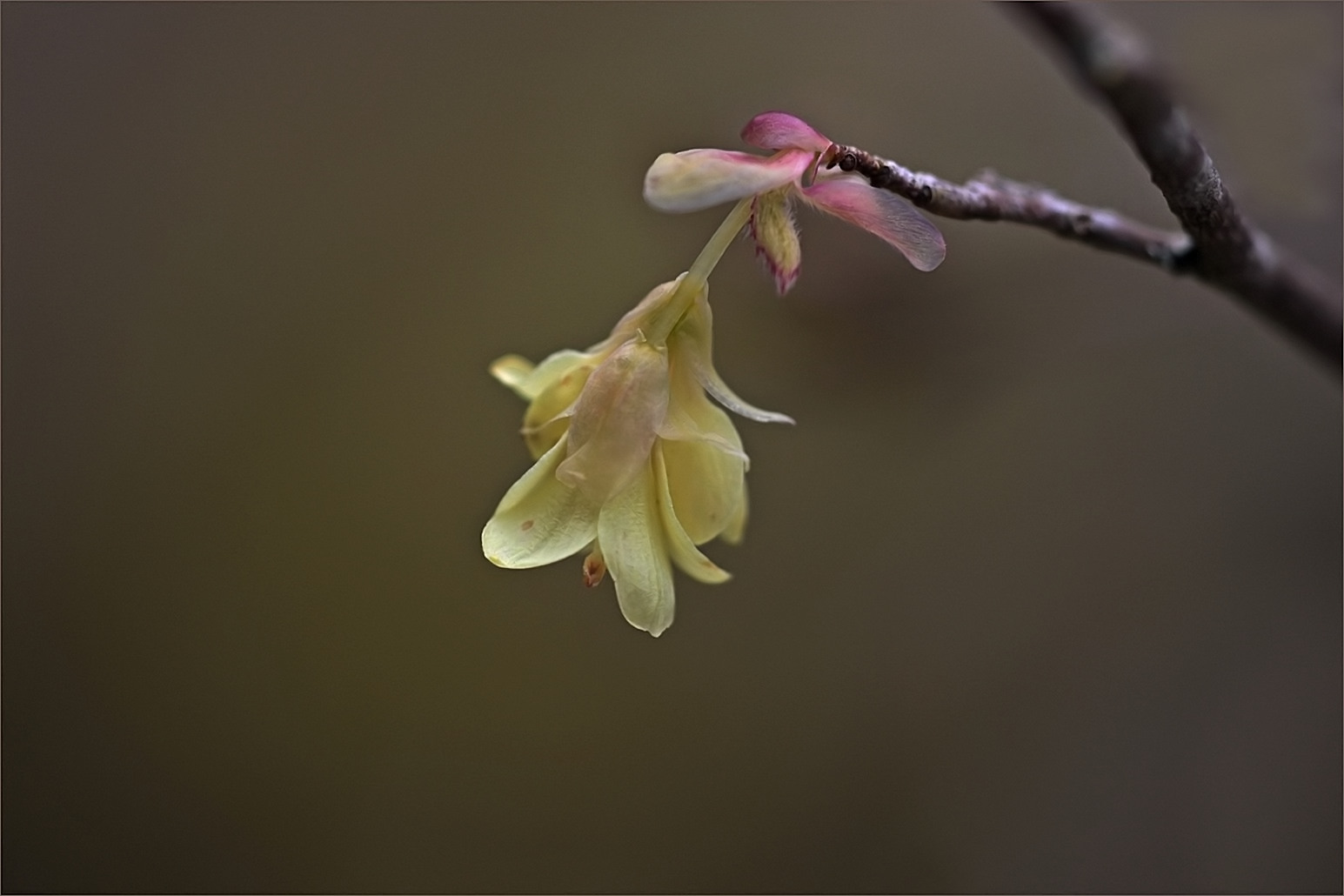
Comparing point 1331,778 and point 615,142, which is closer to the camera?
point 1331,778

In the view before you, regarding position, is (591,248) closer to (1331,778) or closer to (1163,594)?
(1163,594)

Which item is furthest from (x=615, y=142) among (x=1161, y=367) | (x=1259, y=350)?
(x=1259, y=350)

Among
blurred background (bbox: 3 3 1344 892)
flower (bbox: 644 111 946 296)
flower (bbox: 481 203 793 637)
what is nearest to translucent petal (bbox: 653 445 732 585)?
flower (bbox: 481 203 793 637)

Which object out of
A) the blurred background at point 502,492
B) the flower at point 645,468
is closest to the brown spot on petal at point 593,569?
the flower at point 645,468

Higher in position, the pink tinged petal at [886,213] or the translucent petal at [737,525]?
the pink tinged petal at [886,213]

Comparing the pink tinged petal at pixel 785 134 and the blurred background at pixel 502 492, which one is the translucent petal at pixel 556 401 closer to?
the pink tinged petal at pixel 785 134

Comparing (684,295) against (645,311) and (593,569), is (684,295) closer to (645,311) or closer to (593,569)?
(645,311)
